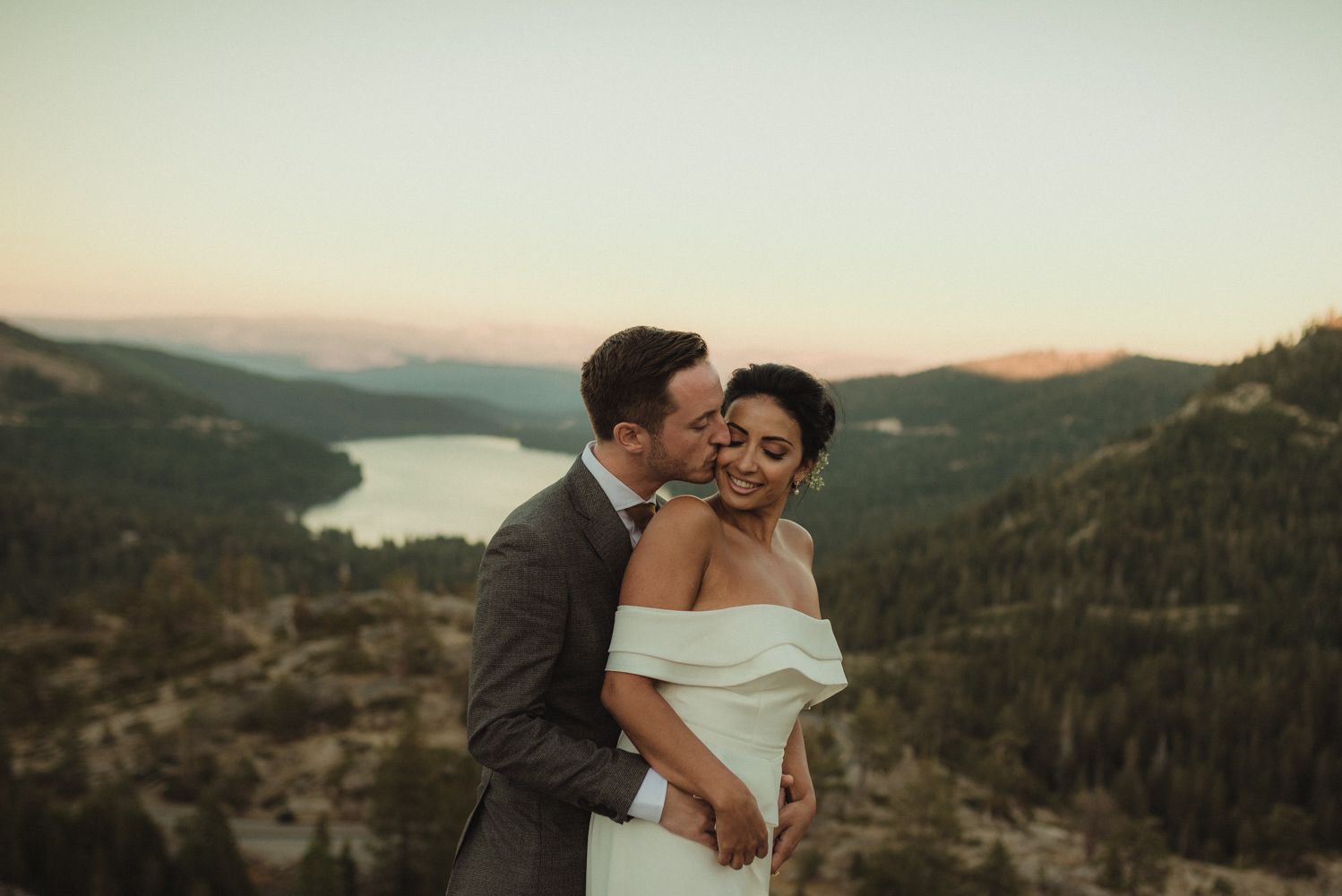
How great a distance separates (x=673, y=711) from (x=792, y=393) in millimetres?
1619

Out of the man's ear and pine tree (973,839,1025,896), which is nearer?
the man's ear

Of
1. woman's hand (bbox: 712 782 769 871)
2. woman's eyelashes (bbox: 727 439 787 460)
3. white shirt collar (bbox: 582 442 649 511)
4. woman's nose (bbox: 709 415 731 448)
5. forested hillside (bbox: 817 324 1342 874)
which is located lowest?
forested hillside (bbox: 817 324 1342 874)

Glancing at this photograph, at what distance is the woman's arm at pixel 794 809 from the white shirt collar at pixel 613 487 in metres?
1.32

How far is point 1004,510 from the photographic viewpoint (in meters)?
149

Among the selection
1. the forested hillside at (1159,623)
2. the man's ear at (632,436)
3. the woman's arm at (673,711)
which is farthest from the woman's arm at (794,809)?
the forested hillside at (1159,623)

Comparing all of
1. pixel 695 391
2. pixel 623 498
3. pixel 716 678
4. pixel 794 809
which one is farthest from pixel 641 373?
pixel 794 809

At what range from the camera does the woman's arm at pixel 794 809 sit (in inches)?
147

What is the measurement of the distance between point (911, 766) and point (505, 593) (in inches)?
2968

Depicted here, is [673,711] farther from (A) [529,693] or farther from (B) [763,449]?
(B) [763,449]

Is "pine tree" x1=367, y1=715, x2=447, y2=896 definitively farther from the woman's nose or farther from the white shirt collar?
the woman's nose

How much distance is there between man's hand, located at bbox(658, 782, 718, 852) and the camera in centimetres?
313

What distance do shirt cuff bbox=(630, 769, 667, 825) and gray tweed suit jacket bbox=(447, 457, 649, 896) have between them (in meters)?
0.03

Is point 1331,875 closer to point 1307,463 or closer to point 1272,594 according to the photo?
point 1272,594

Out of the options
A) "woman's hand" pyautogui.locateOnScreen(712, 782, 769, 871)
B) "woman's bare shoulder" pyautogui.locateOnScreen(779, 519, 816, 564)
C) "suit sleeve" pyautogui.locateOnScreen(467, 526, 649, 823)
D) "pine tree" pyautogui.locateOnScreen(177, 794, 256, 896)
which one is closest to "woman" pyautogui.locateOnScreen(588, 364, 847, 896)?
"woman's hand" pyautogui.locateOnScreen(712, 782, 769, 871)
